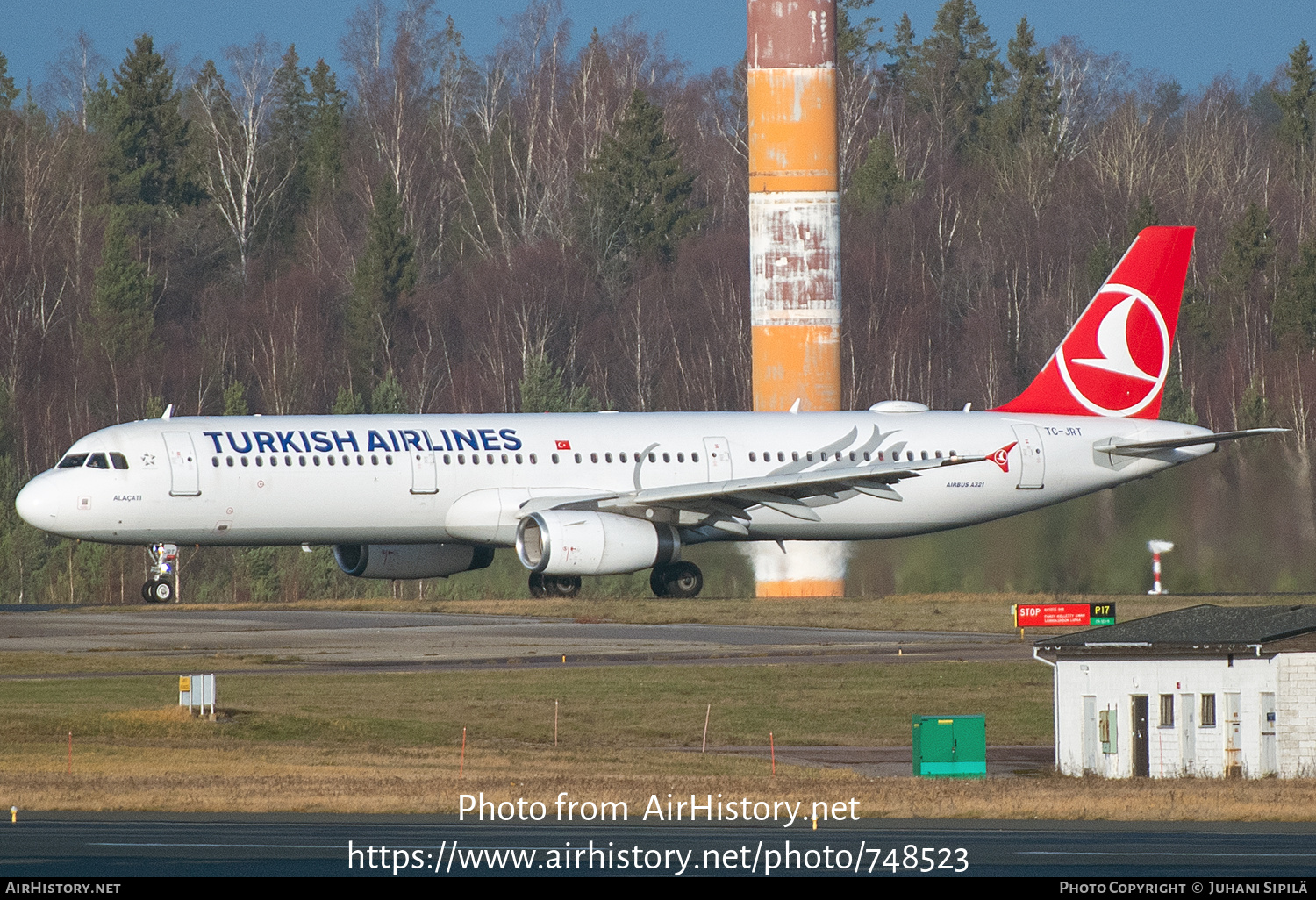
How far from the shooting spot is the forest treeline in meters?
94.4

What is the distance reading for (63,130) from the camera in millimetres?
108188

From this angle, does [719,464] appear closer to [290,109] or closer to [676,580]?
[676,580]

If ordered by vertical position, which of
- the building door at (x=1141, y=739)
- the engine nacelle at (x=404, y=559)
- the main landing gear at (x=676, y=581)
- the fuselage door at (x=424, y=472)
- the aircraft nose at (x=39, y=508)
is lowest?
the building door at (x=1141, y=739)

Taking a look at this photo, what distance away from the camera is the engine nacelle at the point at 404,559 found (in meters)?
47.3

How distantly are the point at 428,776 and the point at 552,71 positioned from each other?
96.8 metres

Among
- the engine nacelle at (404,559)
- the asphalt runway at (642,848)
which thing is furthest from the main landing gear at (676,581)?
the asphalt runway at (642,848)

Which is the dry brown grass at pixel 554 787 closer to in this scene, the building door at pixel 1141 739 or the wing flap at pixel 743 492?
the building door at pixel 1141 739

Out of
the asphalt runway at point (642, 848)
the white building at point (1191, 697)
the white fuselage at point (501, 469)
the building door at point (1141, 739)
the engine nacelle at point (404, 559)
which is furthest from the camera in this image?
the engine nacelle at point (404, 559)

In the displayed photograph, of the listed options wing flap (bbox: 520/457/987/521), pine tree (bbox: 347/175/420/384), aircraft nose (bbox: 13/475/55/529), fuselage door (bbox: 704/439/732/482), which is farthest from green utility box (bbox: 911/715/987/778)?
pine tree (bbox: 347/175/420/384)

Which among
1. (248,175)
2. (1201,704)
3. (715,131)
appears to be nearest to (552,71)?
(715,131)

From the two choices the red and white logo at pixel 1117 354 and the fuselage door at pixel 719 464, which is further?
the red and white logo at pixel 1117 354

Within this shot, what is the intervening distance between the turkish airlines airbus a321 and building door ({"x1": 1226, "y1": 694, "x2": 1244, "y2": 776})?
16.3m

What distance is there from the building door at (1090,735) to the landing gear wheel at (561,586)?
1846cm
